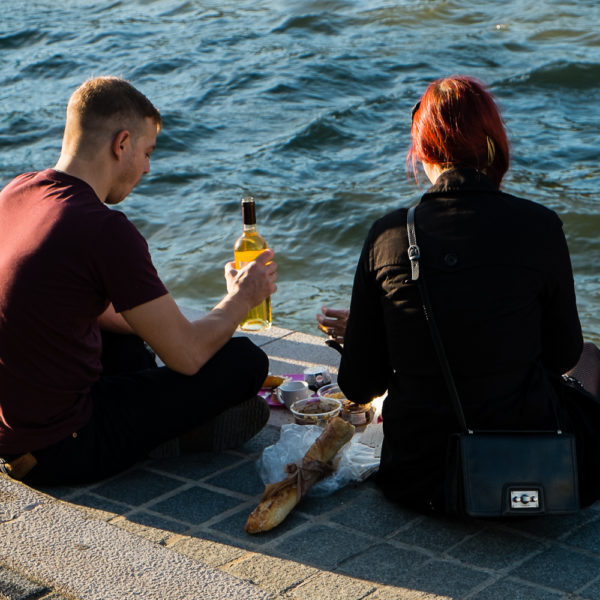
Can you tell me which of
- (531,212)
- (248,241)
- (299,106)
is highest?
(531,212)

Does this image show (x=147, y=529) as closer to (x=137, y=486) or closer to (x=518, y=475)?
(x=137, y=486)

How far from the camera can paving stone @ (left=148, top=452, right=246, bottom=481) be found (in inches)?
145

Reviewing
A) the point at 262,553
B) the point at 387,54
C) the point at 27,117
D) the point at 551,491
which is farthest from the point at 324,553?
the point at 387,54

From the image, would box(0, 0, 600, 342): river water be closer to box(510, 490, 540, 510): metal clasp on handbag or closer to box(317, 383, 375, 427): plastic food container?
box(317, 383, 375, 427): plastic food container

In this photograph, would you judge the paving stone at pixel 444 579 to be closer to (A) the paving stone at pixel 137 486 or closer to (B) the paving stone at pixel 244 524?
(B) the paving stone at pixel 244 524

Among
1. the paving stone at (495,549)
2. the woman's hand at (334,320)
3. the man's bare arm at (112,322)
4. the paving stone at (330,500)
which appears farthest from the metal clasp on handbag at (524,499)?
the man's bare arm at (112,322)

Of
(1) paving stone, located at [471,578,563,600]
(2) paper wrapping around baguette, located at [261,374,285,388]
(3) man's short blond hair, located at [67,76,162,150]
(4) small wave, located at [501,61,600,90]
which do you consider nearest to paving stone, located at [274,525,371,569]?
(1) paving stone, located at [471,578,563,600]

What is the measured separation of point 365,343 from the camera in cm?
332

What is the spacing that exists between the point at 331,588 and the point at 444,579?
1.04 feet

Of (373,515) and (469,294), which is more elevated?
(469,294)

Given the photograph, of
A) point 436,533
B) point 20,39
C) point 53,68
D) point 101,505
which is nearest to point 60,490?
point 101,505

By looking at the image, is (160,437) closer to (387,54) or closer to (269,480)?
(269,480)

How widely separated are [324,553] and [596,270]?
237 inches

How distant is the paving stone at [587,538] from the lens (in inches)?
119
